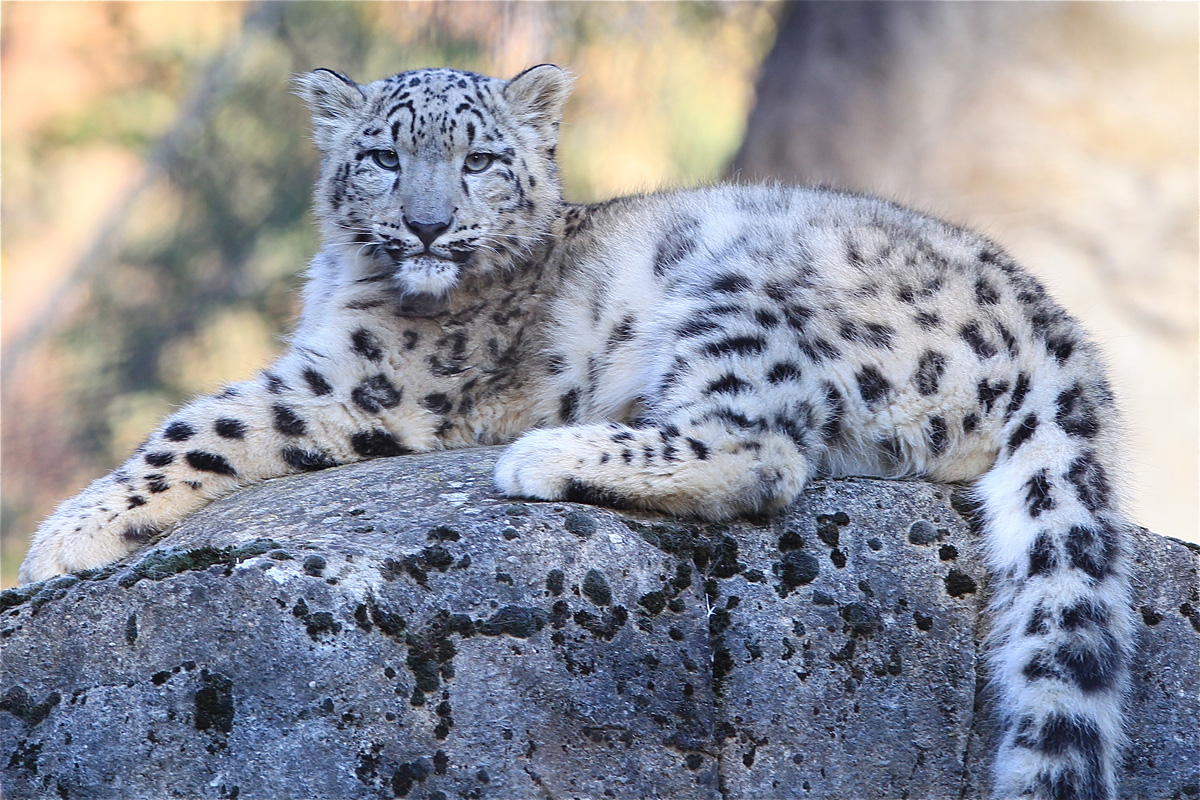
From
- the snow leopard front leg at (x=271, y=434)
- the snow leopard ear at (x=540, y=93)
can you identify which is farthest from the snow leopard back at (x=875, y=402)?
the snow leopard ear at (x=540, y=93)

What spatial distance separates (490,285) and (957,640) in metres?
1.96

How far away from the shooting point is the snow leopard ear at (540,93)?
4.35 meters

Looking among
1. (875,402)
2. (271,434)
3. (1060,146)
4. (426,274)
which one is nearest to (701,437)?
(875,402)

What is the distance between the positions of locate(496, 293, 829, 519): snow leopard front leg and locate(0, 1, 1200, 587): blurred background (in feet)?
16.2

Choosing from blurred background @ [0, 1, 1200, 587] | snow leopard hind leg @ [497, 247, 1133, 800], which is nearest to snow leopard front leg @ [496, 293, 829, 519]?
snow leopard hind leg @ [497, 247, 1133, 800]

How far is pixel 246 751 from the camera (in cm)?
242

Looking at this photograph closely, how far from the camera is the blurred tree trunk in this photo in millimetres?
8141

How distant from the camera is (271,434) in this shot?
12.3ft

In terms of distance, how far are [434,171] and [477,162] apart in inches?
7.4

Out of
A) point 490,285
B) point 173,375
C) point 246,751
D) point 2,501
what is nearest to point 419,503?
point 246,751

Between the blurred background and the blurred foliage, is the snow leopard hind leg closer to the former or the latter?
the blurred background

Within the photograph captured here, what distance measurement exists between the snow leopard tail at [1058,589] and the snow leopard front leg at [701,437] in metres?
0.54

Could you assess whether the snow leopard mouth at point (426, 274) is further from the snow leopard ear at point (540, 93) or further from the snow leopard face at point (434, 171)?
the snow leopard ear at point (540, 93)

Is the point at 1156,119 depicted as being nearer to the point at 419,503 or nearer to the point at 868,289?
the point at 868,289
